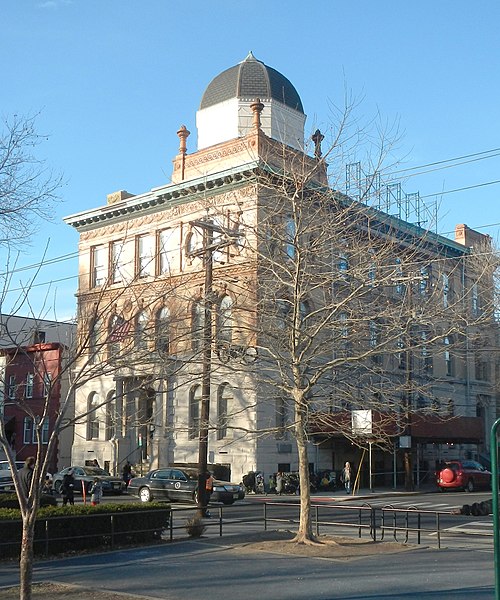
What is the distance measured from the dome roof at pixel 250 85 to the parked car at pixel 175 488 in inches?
911

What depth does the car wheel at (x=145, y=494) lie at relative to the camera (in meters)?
32.4

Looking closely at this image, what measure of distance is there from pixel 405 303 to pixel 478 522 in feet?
31.3

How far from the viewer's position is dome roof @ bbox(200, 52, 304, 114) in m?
46.8

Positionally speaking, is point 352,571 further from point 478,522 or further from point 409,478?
point 409,478

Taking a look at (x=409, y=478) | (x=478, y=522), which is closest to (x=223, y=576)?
(x=478, y=522)

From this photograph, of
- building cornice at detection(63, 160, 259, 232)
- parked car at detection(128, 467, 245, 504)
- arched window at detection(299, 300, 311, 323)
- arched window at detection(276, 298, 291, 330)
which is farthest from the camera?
building cornice at detection(63, 160, 259, 232)

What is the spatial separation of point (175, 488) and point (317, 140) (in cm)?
1728

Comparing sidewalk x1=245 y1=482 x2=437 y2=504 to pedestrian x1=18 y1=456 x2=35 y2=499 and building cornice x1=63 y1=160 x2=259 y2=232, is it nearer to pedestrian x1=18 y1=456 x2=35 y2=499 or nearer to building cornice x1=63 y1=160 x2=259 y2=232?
building cornice x1=63 y1=160 x2=259 y2=232

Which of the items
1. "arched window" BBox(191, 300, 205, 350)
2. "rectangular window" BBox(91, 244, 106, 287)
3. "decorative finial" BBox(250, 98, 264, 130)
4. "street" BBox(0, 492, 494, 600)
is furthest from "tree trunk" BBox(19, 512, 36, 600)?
"rectangular window" BBox(91, 244, 106, 287)

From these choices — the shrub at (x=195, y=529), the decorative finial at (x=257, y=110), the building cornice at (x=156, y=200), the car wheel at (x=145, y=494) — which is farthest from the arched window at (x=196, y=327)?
the decorative finial at (x=257, y=110)

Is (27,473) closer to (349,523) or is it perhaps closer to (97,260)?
(349,523)

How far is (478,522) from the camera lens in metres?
24.7

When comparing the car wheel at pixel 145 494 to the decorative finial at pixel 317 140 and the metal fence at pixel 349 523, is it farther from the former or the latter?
the decorative finial at pixel 317 140

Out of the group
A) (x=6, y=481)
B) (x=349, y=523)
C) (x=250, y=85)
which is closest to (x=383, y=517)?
(x=349, y=523)
